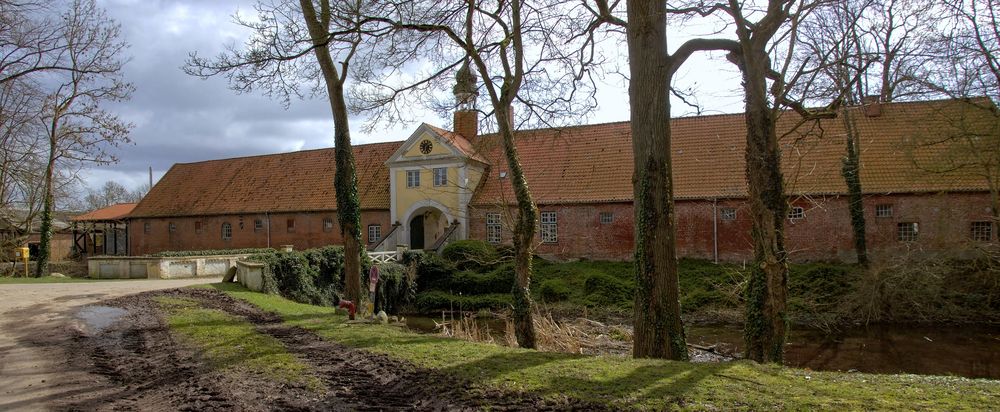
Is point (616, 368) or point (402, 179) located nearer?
point (616, 368)

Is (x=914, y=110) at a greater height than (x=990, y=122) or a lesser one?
greater

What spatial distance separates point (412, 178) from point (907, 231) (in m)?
19.9

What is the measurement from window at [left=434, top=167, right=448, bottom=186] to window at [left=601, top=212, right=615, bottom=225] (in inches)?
292

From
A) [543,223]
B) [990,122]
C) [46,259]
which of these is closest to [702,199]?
[543,223]

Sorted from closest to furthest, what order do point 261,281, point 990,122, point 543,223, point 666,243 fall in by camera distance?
point 666,243
point 990,122
point 261,281
point 543,223

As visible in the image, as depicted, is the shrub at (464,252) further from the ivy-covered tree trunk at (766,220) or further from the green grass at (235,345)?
the ivy-covered tree trunk at (766,220)

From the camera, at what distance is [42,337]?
30.5ft

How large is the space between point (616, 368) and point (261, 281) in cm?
1254

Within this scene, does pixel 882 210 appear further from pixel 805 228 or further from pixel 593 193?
pixel 593 193

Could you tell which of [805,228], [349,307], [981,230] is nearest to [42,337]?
[349,307]

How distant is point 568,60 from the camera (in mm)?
11875

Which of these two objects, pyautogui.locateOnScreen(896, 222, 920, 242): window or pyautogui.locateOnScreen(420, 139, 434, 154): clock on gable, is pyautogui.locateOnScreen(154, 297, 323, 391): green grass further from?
pyautogui.locateOnScreen(896, 222, 920, 242): window

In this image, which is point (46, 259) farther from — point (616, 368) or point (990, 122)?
point (990, 122)

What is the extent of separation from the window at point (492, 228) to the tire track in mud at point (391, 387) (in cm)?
1857
